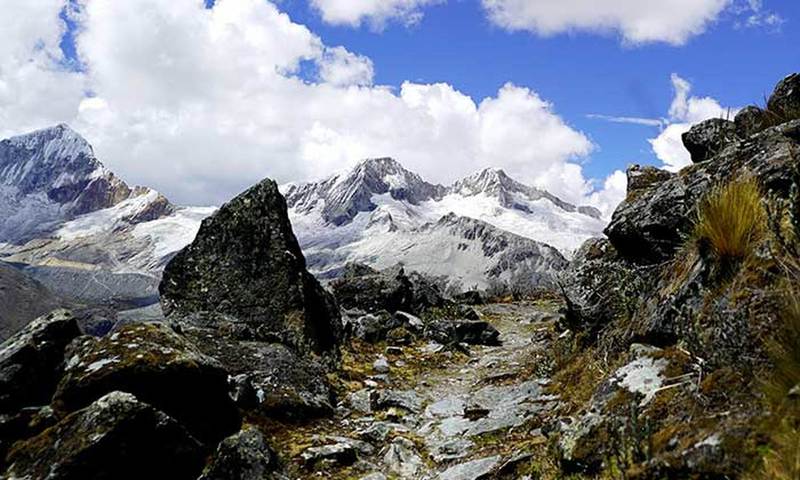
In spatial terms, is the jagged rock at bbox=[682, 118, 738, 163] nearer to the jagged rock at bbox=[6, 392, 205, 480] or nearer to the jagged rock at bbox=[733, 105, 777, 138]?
the jagged rock at bbox=[733, 105, 777, 138]

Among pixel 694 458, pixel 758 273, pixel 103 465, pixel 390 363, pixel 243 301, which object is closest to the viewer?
pixel 694 458

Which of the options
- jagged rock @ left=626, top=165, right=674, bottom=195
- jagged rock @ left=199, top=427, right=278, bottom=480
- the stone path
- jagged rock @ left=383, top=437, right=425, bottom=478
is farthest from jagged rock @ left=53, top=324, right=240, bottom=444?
jagged rock @ left=626, top=165, right=674, bottom=195

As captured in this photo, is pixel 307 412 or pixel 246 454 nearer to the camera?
pixel 246 454

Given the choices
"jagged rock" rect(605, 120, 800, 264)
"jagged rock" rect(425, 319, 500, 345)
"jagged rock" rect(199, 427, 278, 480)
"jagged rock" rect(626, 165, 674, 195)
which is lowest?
"jagged rock" rect(199, 427, 278, 480)

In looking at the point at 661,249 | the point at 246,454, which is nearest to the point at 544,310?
the point at 661,249

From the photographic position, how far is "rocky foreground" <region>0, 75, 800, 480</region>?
17.2 feet

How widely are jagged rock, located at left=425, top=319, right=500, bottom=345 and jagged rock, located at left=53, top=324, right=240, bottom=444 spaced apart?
1169cm

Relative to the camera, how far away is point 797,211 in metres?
5.94

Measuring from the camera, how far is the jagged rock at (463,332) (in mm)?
20625

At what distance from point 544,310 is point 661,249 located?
20553mm

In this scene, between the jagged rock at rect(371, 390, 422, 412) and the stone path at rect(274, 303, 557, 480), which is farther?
the jagged rock at rect(371, 390, 422, 412)

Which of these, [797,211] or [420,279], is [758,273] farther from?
[420,279]

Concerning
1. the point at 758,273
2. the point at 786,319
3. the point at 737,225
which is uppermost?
the point at 737,225

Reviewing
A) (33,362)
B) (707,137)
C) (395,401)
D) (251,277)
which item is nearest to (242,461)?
(33,362)
